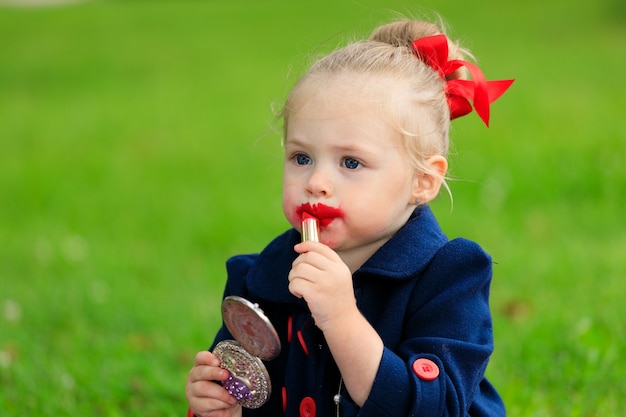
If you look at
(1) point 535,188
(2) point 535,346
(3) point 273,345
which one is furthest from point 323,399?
(1) point 535,188

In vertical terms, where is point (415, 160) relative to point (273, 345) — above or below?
above

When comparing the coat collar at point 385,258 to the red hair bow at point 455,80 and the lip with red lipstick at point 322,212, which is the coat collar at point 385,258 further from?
the red hair bow at point 455,80

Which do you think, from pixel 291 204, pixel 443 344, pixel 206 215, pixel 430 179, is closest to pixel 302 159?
pixel 291 204

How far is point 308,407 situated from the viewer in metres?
2.54

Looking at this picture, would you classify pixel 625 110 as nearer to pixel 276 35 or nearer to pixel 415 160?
pixel 415 160

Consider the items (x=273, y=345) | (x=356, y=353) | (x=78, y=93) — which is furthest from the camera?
(x=78, y=93)

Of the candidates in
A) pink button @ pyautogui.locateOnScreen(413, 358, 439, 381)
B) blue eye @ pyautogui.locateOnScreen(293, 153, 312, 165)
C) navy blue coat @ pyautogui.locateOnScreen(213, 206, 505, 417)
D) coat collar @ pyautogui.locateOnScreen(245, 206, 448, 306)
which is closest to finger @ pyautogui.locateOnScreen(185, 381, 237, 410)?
navy blue coat @ pyautogui.locateOnScreen(213, 206, 505, 417)

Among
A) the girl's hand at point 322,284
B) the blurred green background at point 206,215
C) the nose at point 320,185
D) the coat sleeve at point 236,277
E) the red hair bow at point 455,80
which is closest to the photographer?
the girl's hand at point 322,284

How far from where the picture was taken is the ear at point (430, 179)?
8.40ft

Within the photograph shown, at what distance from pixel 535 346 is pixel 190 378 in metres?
1.86

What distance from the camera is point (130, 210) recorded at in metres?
6.57

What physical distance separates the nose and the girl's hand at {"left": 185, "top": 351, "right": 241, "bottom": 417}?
0.56m

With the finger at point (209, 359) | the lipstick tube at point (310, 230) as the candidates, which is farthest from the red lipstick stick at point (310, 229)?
the finger at point (209, 359)

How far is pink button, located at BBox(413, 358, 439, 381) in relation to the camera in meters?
2.30
